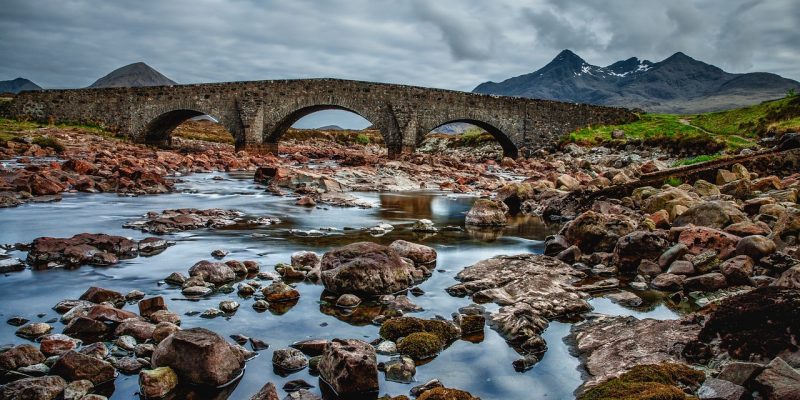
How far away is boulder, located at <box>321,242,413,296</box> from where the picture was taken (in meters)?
5.68

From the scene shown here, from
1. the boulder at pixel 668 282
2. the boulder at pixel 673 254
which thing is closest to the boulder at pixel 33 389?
the boulder at pixel 668 282

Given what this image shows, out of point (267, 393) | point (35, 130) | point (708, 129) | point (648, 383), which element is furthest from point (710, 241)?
point (35, 130)

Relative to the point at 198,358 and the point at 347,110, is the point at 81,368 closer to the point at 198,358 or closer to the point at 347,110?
the point at 198,358

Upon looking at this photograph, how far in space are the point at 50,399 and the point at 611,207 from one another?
35.5ft

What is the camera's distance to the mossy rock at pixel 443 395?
3.23m

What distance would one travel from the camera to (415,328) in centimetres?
455

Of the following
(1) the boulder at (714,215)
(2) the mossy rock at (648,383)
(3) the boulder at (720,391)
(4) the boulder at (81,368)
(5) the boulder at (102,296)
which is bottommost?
(5) the boulder at (102,296)

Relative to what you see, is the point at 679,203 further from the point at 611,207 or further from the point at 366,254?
the point at 366,254

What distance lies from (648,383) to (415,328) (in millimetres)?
1903

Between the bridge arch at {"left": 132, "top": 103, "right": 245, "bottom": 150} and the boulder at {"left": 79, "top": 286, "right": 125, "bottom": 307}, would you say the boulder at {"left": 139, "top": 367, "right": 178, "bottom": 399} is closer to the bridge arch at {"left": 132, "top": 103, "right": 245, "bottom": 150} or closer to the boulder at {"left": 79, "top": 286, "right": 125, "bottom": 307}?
the boulder at {"left": 79, "top": 286, "right": 125, "bottom": 307}

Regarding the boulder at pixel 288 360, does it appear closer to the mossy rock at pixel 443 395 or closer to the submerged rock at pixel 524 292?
the mossy rock at pixel 443 395

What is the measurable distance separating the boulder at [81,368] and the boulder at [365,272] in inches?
98.8

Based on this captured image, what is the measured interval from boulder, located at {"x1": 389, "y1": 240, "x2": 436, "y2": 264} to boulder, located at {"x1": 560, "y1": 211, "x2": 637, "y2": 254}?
2.27 m

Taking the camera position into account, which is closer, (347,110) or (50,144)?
(50,144)
